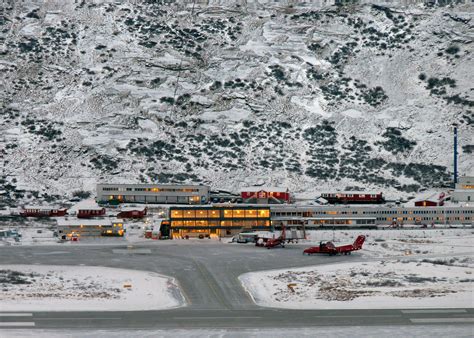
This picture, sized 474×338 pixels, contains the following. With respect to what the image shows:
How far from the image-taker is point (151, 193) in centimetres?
16500

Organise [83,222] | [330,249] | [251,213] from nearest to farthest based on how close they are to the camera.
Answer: [330,249], [83,222], [251,213]

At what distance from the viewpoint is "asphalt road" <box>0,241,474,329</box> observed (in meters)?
73.2

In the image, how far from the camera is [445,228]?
466ft

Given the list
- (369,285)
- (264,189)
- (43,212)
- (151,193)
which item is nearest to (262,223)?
(264,189)

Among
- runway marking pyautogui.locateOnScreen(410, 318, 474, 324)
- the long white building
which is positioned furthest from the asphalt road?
the long white building

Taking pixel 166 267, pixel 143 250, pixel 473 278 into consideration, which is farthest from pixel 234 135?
pixel 473 278

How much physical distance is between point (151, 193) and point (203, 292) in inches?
3093

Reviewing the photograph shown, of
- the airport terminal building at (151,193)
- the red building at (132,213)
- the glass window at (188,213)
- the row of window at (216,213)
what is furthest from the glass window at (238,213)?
the airport terminal building at (151,193)

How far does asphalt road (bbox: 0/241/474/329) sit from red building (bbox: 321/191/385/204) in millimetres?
42282

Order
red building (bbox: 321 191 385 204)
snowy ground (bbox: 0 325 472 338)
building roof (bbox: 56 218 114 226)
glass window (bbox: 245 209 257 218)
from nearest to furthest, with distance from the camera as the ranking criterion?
snowy ground (bbox: 0 325 472 338), building roof (bbox: 56 218 114 226), glass window (bbox: 245 209 257 218), red building (bbox: 321 191 385 204)

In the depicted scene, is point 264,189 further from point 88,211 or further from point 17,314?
point 17,314

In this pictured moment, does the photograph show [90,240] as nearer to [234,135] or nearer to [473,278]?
[473,278]

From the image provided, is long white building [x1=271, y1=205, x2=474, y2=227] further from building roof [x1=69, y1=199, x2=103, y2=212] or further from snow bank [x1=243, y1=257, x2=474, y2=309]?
snow bank [x1=243, y1=257, x2=474, y2=309]

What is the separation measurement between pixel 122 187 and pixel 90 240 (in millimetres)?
36435
